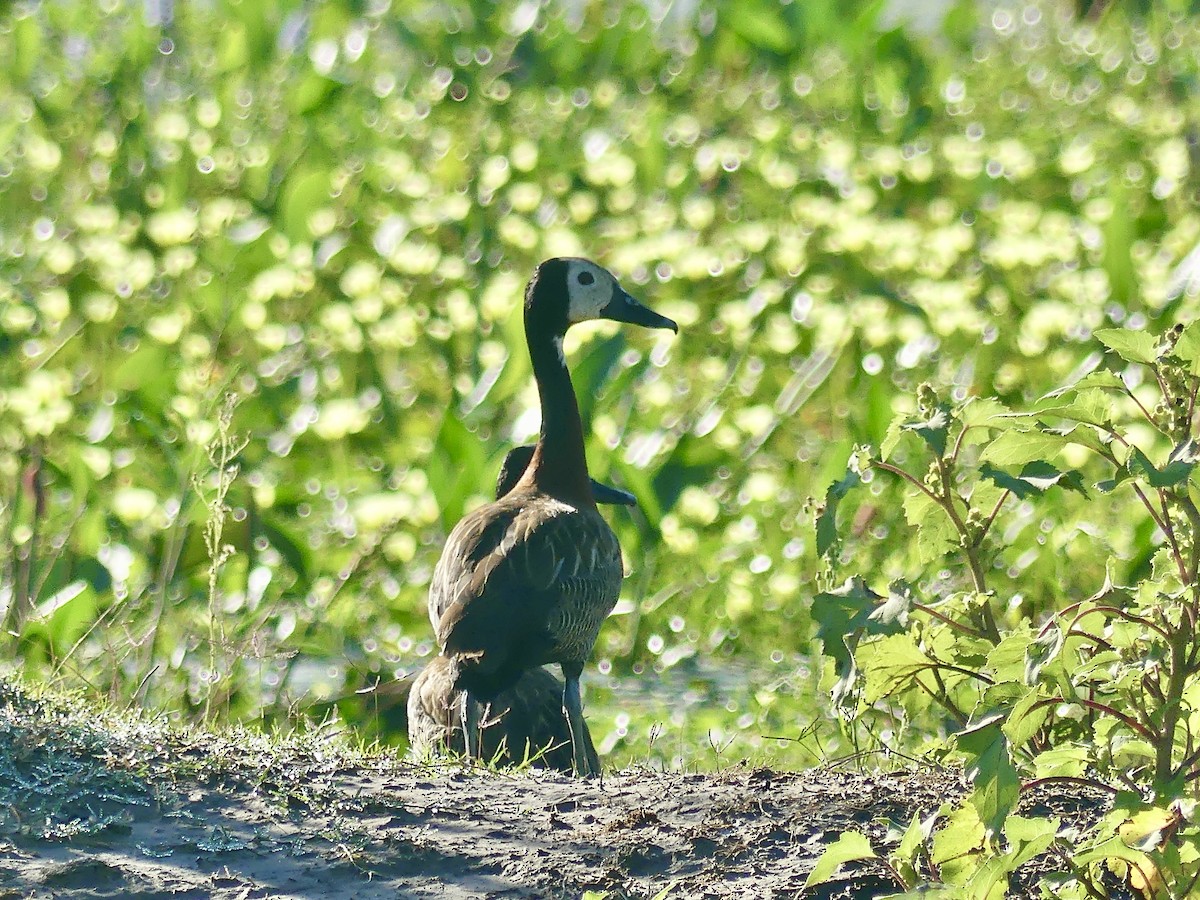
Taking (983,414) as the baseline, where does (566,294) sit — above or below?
above

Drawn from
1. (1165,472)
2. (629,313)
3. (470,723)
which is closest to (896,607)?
(1165,472)

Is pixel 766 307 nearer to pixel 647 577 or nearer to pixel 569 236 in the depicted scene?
pixel 569 236

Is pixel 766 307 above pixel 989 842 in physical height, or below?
above

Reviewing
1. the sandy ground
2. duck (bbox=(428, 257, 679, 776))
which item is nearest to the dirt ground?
the sandy ground

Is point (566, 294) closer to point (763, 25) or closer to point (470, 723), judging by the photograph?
point (470, 723)

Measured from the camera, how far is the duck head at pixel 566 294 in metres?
5.56

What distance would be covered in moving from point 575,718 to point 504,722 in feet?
0.60

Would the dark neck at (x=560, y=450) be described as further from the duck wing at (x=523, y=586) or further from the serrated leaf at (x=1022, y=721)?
the serrated leaf at (x=1022, y=721)

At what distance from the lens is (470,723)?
441cm

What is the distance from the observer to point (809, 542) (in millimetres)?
6207

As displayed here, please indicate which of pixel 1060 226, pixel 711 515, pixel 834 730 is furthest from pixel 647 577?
pixel 1060 226

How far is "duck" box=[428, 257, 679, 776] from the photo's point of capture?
4.46 meters

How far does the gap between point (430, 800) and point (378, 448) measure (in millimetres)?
3706

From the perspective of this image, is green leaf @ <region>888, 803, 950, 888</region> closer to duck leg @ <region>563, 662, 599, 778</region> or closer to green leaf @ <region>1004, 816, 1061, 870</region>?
green leaf @ <region>1004, 816, 1061, 870</region>
